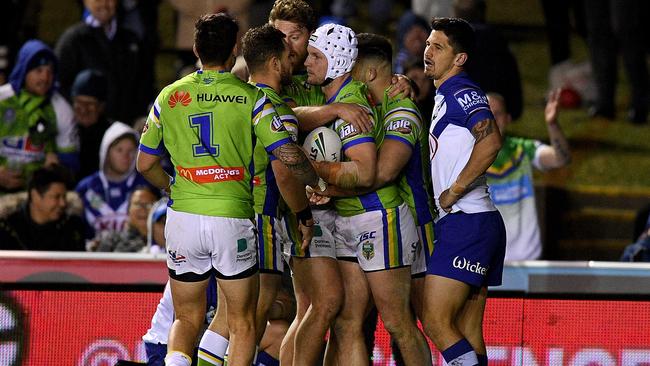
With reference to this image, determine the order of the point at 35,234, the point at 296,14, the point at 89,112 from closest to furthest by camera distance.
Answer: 1. the point at 296,14
2. the point at 35,234
3. the point at 89,112

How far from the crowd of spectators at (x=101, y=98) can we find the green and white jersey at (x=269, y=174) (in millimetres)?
2117

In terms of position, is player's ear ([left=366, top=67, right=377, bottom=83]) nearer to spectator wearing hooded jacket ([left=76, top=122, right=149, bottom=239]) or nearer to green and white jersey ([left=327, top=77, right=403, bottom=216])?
green and white jersey ([left=327, top=77, right=403, bottom=216])

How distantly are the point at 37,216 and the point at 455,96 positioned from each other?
13.8 feet

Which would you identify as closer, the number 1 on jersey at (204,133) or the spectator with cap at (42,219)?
the number 1 on jersey at (204,133)

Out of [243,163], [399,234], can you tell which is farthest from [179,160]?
[399,234]

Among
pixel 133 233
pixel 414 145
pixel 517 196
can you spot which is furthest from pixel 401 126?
pixel 133 233

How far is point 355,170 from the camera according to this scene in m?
7.86

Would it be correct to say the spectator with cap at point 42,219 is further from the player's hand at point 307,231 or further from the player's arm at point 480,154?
the player's arm at point 480,154

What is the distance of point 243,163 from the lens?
7676mm

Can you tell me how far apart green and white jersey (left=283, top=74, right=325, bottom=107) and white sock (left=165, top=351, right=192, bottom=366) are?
1843 mm

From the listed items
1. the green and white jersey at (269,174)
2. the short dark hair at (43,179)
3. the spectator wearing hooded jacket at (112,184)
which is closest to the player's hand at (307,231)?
the green and white jersey at (269,174)

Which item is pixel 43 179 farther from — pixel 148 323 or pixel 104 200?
pixel 148 323

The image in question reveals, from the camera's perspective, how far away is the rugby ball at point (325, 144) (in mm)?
8023

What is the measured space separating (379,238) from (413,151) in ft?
1.94
